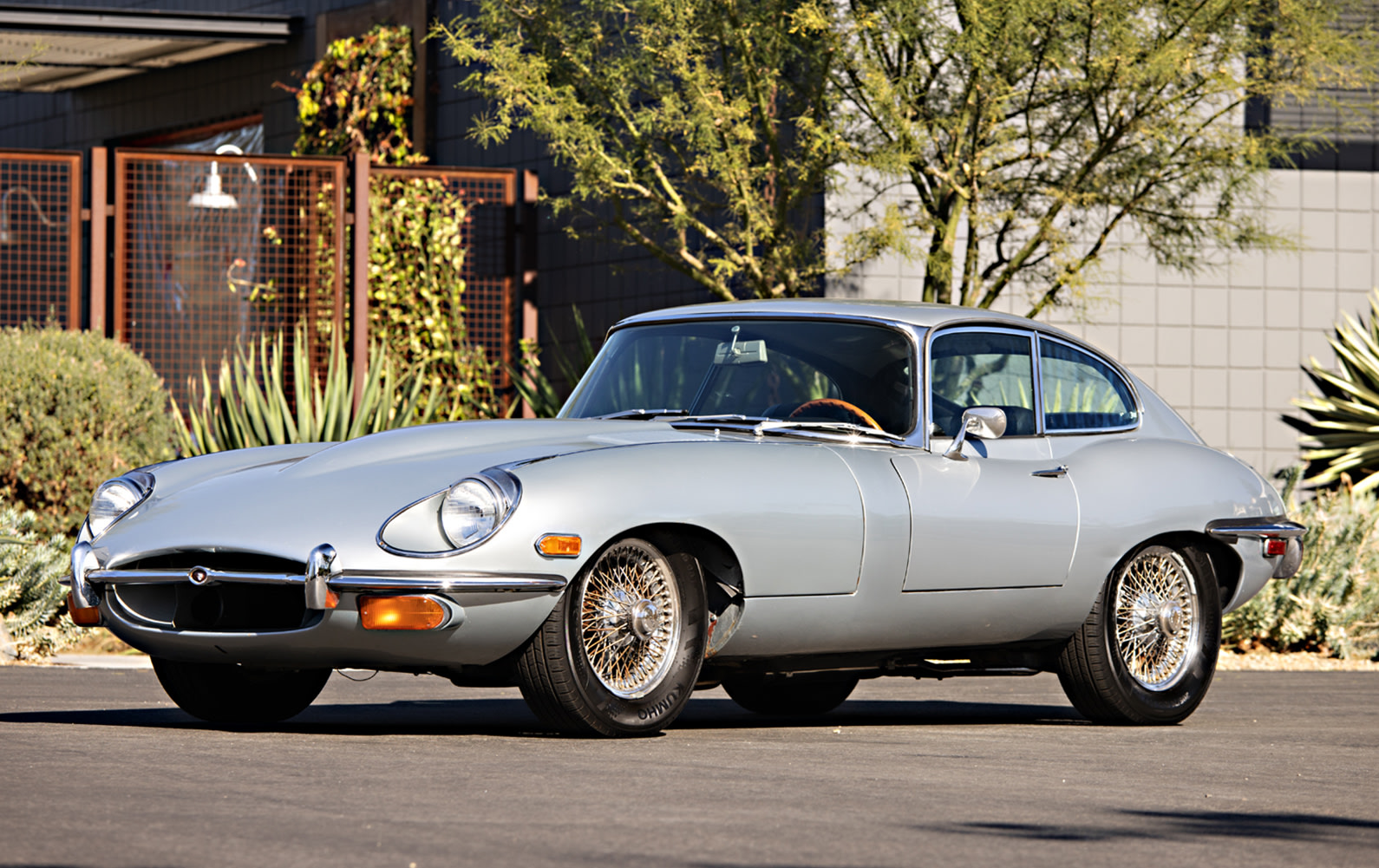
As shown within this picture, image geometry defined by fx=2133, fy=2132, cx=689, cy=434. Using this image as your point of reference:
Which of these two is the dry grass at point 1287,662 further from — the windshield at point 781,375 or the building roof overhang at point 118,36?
the building roof overhang at point 118,36

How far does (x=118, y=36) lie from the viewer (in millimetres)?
20375

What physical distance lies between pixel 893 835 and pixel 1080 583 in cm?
329

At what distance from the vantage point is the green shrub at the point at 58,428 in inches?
466

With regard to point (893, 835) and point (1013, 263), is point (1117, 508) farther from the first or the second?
point (1013, 263)

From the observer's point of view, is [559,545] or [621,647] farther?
[621,647]

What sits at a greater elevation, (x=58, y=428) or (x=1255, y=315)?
(x=1255, y=315)

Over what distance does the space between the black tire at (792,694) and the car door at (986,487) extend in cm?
96

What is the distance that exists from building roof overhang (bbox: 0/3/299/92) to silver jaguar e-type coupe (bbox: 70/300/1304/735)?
12470mm

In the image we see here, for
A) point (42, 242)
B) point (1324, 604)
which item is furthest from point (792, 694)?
point (42, 242)

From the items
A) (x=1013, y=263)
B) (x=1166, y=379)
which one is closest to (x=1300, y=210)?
(x=1166, y=379)

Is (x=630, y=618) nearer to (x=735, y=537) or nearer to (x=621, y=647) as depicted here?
(x=621, y=647)

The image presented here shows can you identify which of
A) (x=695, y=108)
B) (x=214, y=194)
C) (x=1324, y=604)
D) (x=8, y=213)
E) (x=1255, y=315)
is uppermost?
Result: (x=695, y=108)

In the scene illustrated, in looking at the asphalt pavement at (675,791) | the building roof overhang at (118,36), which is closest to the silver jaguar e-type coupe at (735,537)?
the asphalt pavement at (675,791)

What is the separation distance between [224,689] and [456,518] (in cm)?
135
